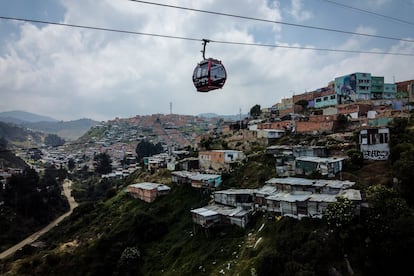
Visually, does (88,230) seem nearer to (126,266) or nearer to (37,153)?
(126,266)

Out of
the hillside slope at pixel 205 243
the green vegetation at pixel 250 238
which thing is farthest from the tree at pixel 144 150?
the green vegetation at pixel 250 238

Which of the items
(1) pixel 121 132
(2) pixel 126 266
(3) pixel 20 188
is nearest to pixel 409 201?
(2) pixel 126 266

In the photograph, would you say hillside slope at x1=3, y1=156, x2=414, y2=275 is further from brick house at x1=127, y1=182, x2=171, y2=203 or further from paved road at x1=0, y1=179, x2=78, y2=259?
paved road at x1=0, y1=179, x2=78, y2=259

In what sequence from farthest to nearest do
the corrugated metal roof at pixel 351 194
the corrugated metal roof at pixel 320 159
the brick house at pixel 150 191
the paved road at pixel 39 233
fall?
the paved road at pixel 39 233
the brick house at pixel 150 191
the corrugated metal roof at pixel 320 159
the corrugated metal roof at pixel 351 194

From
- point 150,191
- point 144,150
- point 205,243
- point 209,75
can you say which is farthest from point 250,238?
point 144,150

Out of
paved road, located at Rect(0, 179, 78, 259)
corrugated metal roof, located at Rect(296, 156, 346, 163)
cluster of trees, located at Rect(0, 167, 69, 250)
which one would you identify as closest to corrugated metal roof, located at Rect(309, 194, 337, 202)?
corrugated metal roof, located at Rect(296, 156, 346, 163)

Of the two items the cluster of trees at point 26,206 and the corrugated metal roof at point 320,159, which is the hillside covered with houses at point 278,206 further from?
the cluster of trees at point 26,206

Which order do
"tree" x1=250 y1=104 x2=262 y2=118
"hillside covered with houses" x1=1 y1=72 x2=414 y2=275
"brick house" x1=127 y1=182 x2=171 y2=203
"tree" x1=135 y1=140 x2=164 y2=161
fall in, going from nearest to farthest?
"hillside covered with houses" x1=1 y1=72 x2=414 y2=275 → "brick house" x1=127 y1=182 x2=171 y2=203 → "tree" x1=250 y1=104 x2=262 y2=118 → "tree" x1=135 y1=140 x2=164 y2=161

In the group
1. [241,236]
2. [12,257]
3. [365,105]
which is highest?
[365,105]
